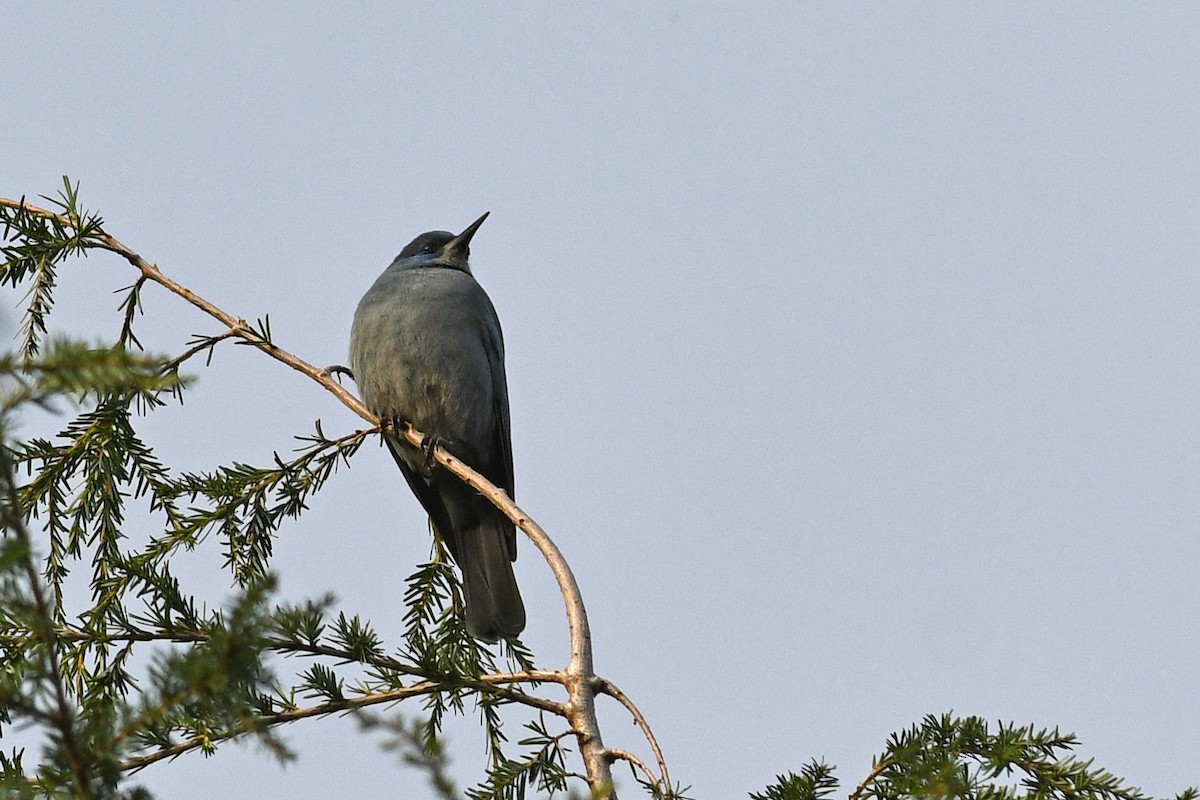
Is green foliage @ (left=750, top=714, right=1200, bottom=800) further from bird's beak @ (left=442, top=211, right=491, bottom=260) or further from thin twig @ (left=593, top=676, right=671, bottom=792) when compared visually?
bird's beak @ (left=442, top=211, right=491, bottom=260)

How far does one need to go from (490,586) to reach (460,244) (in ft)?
7.43

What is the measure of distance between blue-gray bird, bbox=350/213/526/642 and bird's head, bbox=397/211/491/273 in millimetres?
691

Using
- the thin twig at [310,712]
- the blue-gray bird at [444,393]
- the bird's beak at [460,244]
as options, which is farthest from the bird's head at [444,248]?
the thin twig at [310,712]

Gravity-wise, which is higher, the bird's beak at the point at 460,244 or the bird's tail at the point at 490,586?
the bird's beak at the point at 460,244

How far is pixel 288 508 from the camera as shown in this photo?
12.7 feet

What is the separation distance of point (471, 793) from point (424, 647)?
0.31 metres

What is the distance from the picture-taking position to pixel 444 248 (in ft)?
22.6

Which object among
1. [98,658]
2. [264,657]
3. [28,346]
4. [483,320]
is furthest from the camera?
[483,320]

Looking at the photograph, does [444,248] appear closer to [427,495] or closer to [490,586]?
[427,495]

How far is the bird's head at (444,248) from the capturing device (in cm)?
683

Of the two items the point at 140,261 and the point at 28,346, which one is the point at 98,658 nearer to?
the point at 28,346

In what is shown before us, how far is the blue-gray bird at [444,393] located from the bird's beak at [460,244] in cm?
73

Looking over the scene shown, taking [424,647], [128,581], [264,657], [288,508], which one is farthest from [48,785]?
[288,508]

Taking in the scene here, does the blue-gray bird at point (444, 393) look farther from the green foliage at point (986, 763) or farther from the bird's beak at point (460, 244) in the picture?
the green foliage at point (986, 763)
